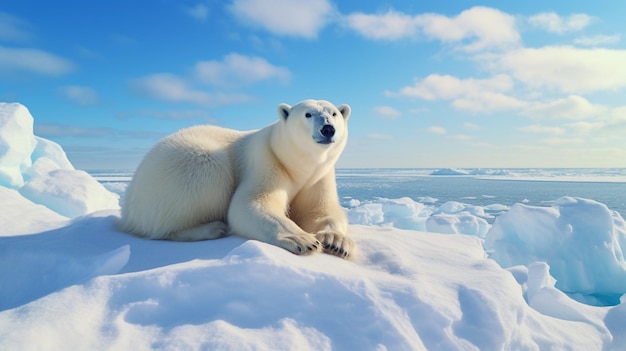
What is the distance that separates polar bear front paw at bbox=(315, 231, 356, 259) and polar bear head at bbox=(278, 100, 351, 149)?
644mm

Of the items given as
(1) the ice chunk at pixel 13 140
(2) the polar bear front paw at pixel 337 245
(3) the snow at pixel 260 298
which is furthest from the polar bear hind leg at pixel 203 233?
(1) the ice chunk at pixel 13 140

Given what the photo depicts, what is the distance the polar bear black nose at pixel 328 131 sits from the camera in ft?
8.42

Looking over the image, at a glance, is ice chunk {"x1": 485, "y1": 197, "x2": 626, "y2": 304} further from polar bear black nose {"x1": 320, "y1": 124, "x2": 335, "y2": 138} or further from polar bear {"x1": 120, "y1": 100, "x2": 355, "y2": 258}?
polar bear black nose {"x1": 320, "y1": 124, "x2": 335, "y2": 138}

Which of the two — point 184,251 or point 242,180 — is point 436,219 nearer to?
point 242,180

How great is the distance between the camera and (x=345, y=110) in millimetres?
3123

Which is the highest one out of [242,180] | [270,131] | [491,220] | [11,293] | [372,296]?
[270,131]

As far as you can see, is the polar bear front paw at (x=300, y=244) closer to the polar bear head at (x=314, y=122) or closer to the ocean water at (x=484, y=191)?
the polar bear head at (x=314, y=122)

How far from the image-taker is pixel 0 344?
1.25 meters

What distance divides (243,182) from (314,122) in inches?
26.8

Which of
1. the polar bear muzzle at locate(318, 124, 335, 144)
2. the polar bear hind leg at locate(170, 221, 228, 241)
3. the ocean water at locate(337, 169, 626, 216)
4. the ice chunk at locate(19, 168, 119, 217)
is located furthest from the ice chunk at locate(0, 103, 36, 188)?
the ocean water at locate(337, 169, 626, 216)

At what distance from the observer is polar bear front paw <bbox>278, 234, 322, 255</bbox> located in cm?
212

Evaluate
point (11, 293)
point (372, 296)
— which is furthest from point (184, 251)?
point (372, 296)

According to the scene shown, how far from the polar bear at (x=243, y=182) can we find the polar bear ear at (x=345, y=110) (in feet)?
0.32

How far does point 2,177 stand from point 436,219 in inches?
360
